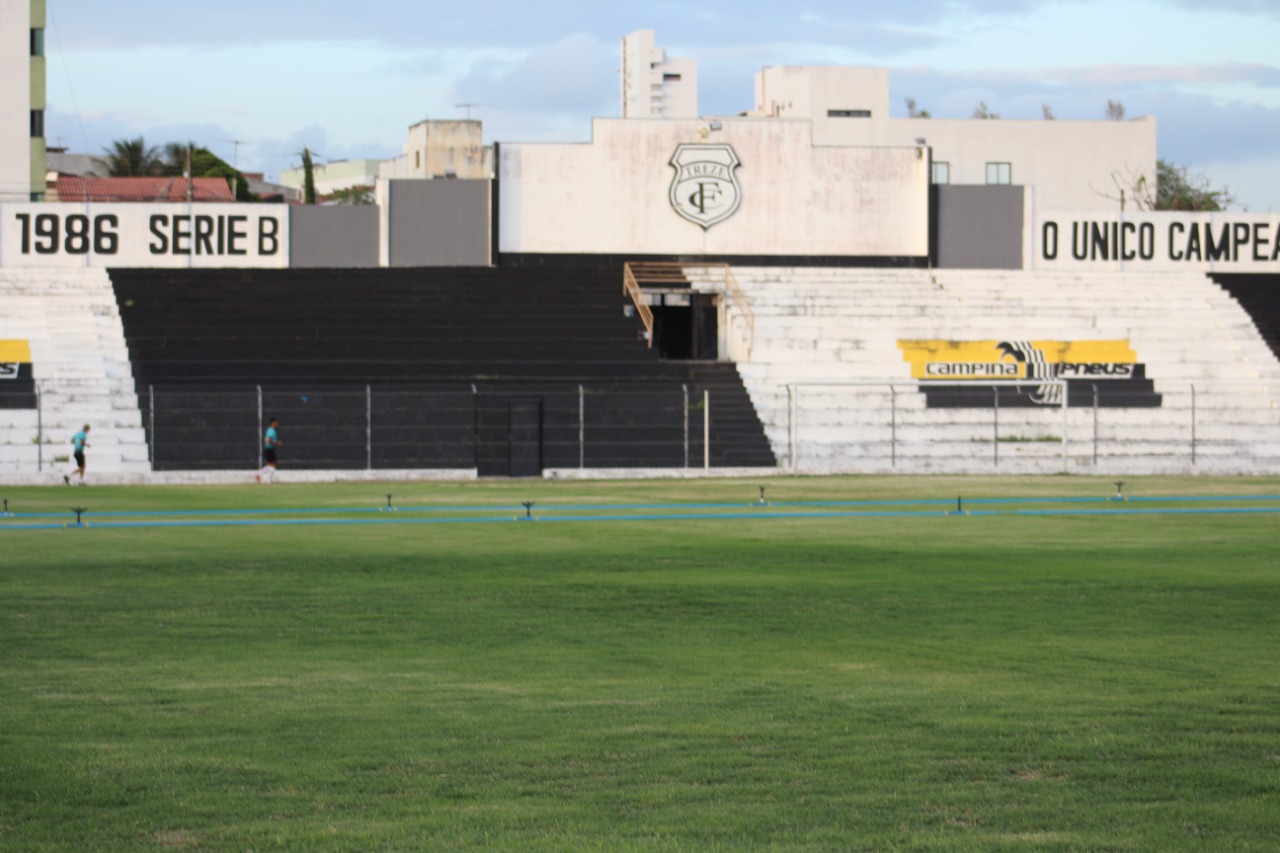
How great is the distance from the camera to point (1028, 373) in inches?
1860

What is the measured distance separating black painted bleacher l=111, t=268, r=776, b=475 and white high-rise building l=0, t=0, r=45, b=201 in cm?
2034

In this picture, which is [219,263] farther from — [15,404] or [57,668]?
[57,668]

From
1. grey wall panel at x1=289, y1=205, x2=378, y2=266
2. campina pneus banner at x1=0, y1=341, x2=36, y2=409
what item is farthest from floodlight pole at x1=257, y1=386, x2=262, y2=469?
grey wall panel at x1=289, y1=205, x2=378, y2=266

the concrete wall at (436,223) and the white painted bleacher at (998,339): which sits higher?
the concrete wall at (436,223)

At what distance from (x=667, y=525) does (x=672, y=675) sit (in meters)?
14.3

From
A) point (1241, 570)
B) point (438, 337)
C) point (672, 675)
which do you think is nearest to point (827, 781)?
point (672, 675)

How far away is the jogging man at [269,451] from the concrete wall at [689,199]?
16.8m

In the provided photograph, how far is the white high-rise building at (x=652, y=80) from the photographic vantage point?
13525 cm

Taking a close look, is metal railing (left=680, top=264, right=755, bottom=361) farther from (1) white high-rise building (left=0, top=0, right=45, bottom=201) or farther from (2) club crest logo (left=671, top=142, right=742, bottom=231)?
(1) white high-rise building (left=0, top=0, right=45, bottom=201)

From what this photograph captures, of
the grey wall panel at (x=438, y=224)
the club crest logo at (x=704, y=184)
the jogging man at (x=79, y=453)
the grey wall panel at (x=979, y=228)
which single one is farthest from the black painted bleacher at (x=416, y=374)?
the grey wall panel at (x=979, y=228)

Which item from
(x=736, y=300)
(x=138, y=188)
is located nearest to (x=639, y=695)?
(x=736, y=300)

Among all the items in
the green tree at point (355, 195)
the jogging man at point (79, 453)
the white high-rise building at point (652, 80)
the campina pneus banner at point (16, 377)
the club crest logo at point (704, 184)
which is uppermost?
the white high-rise building at point (652, 80)

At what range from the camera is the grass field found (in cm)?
773

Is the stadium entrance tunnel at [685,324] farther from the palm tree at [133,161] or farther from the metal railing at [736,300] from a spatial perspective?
the palm tree at [133,161]
